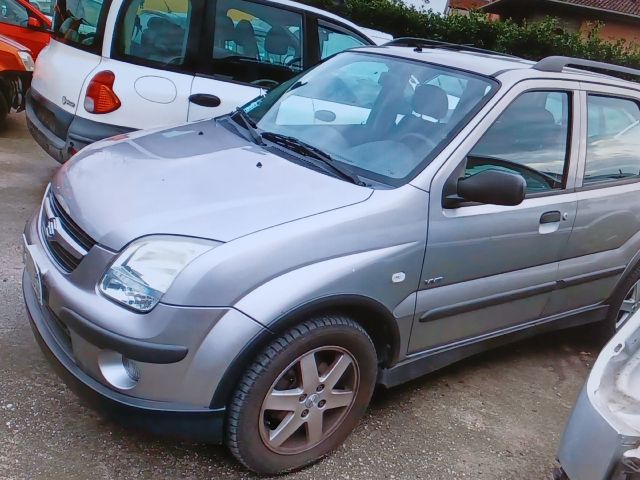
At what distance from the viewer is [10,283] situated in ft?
12.9

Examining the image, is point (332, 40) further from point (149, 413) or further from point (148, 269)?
point (149, 413)

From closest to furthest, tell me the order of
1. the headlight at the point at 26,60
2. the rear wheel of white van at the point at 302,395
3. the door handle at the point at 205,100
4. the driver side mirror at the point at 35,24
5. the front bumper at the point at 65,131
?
the rear wheel of white van at the point at 302,395
the front bumper at the point at 65,131
the door handle at the point at 205,100
the headlight at the point at 26,60
the driver side mirror at the point at 35,24

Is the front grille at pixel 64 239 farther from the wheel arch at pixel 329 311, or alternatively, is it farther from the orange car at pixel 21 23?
the orange car at pixel 21 23

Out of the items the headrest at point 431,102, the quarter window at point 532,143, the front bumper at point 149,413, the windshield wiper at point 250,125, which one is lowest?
the front bumper at point 149,413

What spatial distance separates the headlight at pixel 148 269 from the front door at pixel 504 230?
108 cm

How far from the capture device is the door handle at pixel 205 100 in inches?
196

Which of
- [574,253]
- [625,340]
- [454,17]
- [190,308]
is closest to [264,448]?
[190,308]

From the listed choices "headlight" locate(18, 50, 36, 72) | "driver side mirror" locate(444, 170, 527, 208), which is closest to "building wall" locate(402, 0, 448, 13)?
"headlight" locate(18, 50, 36, 72)

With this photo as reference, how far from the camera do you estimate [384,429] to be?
3.14 m

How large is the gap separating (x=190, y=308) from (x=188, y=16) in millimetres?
3455

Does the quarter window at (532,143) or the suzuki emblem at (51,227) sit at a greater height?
the quarter window at (532,143)

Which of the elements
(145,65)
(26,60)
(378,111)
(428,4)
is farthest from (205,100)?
(428,4)

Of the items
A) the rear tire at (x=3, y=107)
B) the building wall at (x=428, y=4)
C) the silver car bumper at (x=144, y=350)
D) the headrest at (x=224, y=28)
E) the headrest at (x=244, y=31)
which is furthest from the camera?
the building wall at (x=428, y=4)

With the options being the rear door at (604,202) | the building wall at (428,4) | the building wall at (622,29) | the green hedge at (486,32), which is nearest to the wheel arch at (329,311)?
the rear door at (604,202)
